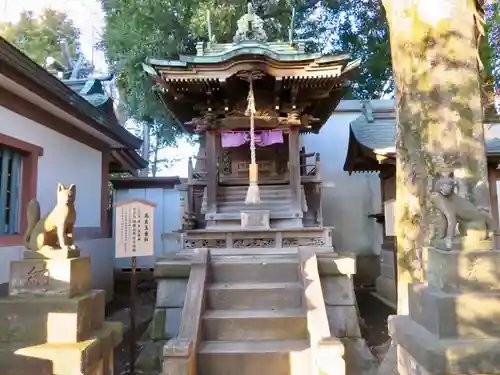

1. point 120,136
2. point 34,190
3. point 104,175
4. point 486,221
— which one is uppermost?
point 120,136

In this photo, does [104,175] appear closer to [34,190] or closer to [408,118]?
[34,190]

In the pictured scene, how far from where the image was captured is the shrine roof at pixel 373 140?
8680mm

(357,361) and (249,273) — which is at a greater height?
(249,273)

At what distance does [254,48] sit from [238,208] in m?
3.67

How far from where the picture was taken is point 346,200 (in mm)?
13289

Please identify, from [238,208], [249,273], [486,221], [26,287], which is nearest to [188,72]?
[238,208]

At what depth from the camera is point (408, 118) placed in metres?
5.09

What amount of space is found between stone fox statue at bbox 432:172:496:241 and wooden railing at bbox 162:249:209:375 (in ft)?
10.2

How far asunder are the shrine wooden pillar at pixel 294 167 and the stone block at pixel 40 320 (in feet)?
21.3

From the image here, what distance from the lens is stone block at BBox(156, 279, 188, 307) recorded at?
637 centimetres

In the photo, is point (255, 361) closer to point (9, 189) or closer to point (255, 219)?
point (255, 219)

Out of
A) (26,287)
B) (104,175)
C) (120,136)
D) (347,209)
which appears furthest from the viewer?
(347,209)

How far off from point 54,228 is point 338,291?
434cm

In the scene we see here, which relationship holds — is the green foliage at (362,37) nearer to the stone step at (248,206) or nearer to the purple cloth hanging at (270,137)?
the purple cloth hanging at (270,137)
